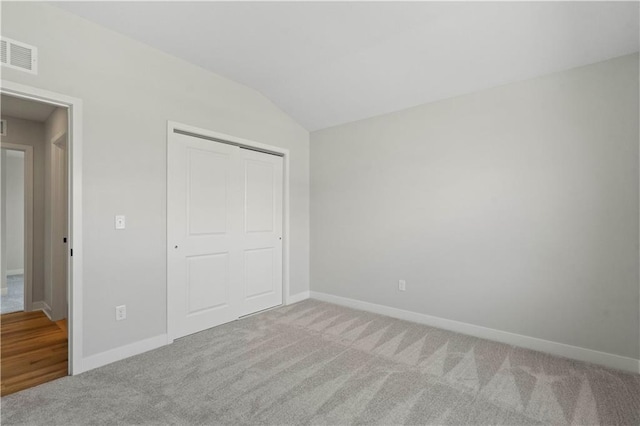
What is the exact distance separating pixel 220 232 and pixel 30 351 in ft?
6.42

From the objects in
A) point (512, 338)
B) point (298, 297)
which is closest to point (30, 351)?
point (298, 297)

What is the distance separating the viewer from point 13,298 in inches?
183

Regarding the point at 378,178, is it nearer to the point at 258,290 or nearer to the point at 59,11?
the point at 258,290

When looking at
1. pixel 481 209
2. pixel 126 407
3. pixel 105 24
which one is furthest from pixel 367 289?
pixel 105 24

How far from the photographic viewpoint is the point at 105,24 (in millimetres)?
2527

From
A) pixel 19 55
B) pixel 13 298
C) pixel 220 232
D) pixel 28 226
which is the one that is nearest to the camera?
pixel 19 55

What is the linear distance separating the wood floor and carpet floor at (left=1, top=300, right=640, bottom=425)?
242 mm

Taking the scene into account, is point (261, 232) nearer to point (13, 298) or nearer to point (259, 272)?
point (259, 272)

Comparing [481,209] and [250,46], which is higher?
[250,46]

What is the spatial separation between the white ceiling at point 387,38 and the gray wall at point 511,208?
0.28 meters

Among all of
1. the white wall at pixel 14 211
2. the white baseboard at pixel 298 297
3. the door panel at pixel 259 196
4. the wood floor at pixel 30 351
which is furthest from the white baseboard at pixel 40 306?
the white wall at pixel 14 211

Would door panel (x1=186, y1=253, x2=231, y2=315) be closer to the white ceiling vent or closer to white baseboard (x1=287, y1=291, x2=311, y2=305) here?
white baseboard (x1=287, y1=291, x2=311, y2=305)

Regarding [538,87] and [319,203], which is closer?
[538,87]

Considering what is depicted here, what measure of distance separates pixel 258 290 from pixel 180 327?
1.06 meters
